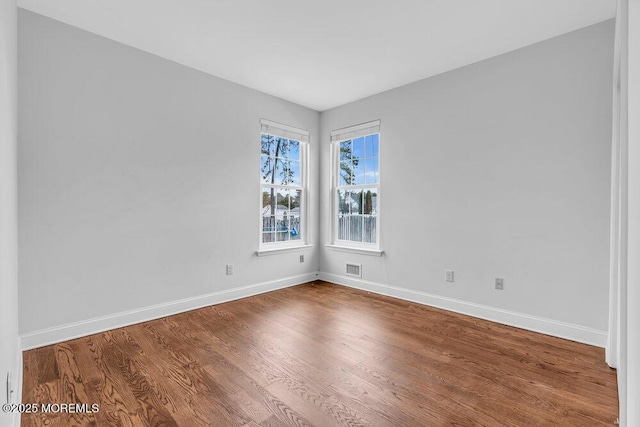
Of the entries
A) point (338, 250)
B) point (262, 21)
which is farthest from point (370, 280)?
point (262, 21)

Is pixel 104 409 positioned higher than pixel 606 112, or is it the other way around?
pixel 606 112

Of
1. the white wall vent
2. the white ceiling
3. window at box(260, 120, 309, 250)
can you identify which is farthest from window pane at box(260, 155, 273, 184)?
the white wall vent

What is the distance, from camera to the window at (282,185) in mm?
4094

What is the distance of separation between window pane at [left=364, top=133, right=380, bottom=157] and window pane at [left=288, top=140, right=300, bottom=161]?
100 centimetres

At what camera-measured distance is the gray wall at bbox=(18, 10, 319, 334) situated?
7.95 ft

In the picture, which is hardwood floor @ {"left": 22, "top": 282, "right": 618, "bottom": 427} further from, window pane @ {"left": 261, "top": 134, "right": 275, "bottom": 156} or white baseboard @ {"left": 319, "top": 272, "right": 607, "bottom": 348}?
window pane @ {"left": 261, "top": 134, "right": 275, "bottom": 156}

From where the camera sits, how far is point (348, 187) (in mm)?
4414

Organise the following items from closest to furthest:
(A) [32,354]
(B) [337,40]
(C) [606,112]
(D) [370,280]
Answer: (A) [32,354]
(C) [606,112]
(B) [337,40]
(D) [370,280]

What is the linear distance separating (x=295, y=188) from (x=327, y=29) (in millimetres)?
2258

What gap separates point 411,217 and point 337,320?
1.52 metres

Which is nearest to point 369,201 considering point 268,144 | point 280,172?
point 280,172

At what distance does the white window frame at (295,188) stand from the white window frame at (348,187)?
0.39 meters

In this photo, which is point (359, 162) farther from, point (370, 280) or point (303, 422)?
point (303, 422)

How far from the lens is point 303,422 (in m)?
1.57
